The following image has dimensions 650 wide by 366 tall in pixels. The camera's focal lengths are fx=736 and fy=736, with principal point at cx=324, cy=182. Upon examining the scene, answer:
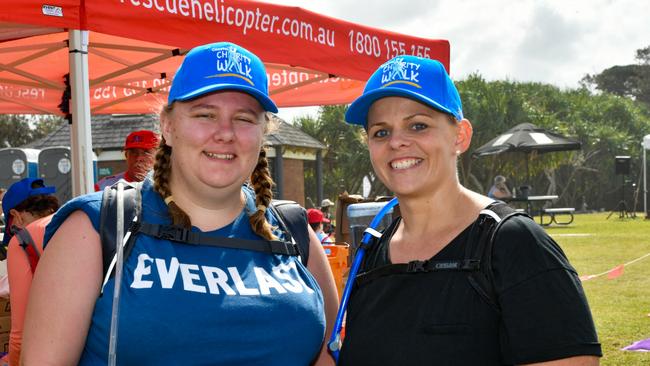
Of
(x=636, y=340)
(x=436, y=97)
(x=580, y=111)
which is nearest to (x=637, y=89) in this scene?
(x=580, y=111)

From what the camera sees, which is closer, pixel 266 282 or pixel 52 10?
pixel 266 282

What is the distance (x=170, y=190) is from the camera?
2211 millimetres

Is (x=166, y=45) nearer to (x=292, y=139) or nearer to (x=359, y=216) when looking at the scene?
(x=359, y=216)

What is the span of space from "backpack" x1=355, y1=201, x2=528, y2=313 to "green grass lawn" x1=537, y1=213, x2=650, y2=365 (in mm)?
4663

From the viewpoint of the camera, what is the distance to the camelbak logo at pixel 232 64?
215 centimetres

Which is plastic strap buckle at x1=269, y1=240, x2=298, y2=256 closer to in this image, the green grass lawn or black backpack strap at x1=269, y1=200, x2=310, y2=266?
black backpack strap at x1=269, y1=200, x2=310, y2=266

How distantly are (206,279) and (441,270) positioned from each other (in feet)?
2.12

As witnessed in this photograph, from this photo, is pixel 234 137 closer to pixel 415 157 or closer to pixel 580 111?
pixel 415 157

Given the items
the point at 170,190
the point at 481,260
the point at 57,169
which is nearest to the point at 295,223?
the point at 170,190

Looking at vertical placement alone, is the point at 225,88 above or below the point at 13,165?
below

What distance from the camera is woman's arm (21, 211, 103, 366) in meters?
1.86

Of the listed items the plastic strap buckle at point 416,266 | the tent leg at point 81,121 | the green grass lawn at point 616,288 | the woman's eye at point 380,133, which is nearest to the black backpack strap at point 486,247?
the plastic strap buckle at point 416,266

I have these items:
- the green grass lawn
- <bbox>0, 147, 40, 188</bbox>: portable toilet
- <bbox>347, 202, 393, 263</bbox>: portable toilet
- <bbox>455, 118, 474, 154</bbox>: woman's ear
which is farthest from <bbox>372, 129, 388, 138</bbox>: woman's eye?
<bbox>0, 147, 40, 188</bbox>: portable toilet

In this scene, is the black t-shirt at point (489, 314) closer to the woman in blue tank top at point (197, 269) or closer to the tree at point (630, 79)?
the woman in blue tank top at point (197, 269)
